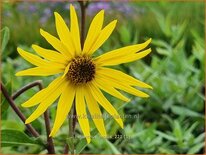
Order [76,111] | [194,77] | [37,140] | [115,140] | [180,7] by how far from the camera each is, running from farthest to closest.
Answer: [180,7]
[194,77]
[115,140]
[37,140]
[76,111]

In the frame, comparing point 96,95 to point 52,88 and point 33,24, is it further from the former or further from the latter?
point 33,24

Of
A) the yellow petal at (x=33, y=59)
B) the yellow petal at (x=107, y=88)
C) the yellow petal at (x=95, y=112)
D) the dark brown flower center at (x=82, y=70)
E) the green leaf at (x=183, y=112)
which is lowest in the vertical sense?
the green leaf at (x=183, y=112)

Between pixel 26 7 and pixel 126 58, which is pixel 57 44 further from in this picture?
pixel 26 7

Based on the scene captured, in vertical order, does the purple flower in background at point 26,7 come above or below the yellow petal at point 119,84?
above

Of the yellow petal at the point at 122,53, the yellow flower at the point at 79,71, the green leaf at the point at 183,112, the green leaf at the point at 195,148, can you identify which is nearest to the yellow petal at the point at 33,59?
the yellow flower at the point at 79,71

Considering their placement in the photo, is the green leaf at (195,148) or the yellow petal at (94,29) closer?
the yellow petal at (94,29)

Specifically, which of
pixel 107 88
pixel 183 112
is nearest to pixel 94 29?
pixel 107 88

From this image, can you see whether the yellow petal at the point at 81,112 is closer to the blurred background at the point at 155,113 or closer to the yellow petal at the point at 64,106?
the yellow petal at the point at 64,106

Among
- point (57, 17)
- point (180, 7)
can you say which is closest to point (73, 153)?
point (57, 17)
